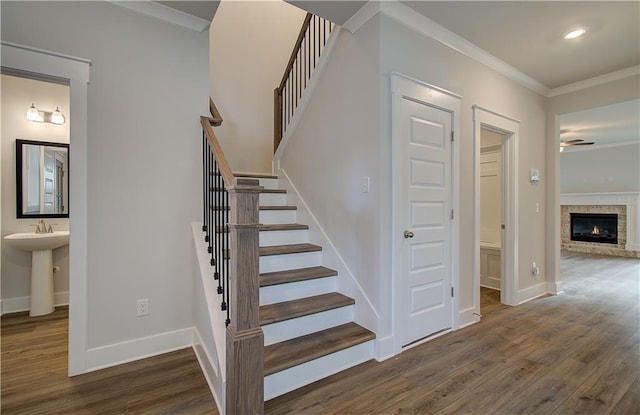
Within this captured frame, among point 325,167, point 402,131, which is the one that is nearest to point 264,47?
point 325,167

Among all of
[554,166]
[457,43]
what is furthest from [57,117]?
[554,166]

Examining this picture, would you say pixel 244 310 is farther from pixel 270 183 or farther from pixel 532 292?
pixel 532 292

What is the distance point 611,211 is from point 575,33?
680cm

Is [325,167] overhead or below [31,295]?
overhead

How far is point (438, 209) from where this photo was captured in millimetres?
2633

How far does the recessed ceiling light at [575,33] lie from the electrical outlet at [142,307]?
422cm

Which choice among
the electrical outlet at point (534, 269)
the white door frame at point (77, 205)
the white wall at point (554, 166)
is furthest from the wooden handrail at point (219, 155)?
the white wall at point (554, 166)

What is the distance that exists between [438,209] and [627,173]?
7600 mm

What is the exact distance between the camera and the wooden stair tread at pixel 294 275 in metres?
2.26

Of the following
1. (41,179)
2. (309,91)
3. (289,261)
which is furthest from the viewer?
(41,179)

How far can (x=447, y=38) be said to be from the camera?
8.77ft

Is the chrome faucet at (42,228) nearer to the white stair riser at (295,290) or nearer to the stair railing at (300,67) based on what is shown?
the stair railing at (300,67)

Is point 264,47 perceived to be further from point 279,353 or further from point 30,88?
point 279,353

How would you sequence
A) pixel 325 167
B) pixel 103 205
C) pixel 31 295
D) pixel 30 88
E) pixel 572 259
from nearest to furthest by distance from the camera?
pixel 103 205
pixel 325 167
pixel 31 295
pixel 30 88
pixel 572 259
